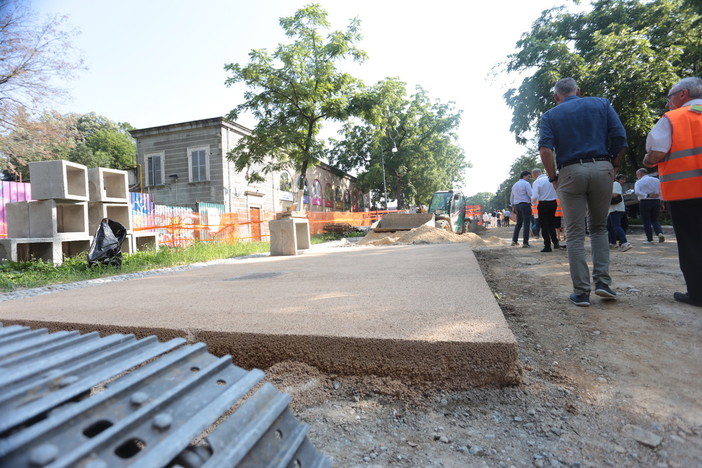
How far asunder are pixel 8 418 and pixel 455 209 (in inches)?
673

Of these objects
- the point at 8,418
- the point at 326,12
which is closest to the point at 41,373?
the point at 8,418

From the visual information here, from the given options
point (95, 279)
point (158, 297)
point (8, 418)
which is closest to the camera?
point (8, 418)

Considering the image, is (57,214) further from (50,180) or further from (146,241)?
(146,241)

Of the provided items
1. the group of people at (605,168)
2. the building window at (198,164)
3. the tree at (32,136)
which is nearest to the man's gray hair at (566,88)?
the group of people at (605,168)

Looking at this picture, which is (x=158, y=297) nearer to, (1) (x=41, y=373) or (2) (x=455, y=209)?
(1) (x=41, y=373)

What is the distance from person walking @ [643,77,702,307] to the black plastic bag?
8.35 meters

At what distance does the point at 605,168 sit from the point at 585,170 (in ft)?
0.54

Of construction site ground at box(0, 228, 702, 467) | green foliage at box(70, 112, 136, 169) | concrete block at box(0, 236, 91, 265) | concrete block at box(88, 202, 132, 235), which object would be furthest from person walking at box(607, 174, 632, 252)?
green foliage at box(70, 112, 136, 169)

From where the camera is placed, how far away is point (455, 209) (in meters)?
16.8

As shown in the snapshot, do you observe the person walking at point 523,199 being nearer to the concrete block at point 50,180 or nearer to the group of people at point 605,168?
the group of people at point 605,168

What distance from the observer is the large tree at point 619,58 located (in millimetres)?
12680

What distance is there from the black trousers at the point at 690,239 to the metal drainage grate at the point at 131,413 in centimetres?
314

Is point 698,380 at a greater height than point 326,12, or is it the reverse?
point 326,12

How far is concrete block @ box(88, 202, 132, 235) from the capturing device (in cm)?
908
